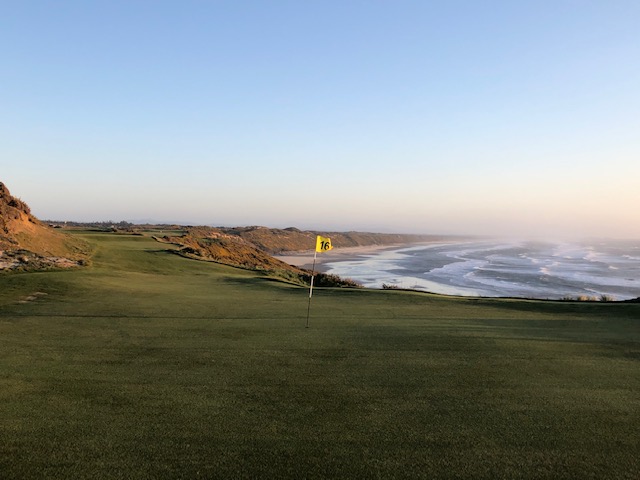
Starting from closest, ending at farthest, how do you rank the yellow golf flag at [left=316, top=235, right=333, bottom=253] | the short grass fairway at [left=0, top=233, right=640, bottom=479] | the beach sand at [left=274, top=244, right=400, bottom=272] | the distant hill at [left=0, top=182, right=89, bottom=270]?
the short grass fairway at [left=0, top=233, right=640, bottom=479] < the yellow golf flag at [left=316, top=235, right=333, bottom=253] < the distant hill at [left=0, top=182, right=89, bottom=270] < the beach sand at [left=274, top=244, right=400, bottom=272]

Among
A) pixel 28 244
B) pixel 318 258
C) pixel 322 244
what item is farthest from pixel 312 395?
pixel 318 258

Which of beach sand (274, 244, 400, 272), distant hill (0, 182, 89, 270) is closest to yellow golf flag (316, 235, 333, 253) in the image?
distant hill (0, 182, 89, 270)

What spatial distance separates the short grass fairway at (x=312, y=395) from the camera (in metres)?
4.61

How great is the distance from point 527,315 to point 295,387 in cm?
1014

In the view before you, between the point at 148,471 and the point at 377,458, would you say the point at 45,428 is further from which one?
the point at 377,458

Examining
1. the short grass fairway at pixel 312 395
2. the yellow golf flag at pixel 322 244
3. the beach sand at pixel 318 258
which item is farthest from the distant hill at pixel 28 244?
the beach sand at pixel 318 258

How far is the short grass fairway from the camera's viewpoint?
4613 millimetres

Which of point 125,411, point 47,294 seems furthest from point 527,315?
point 47,294

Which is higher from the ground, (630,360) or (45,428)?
(630,360)

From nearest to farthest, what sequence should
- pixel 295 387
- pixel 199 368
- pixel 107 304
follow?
pixel 295 387 < pixel 199 368 < pixel 107 304

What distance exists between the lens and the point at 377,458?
470 cm

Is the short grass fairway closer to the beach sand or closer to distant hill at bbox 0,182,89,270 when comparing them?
distant hill at bbox 0,182,89,270

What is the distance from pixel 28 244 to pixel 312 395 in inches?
890

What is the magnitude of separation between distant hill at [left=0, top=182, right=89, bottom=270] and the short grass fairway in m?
7.98
